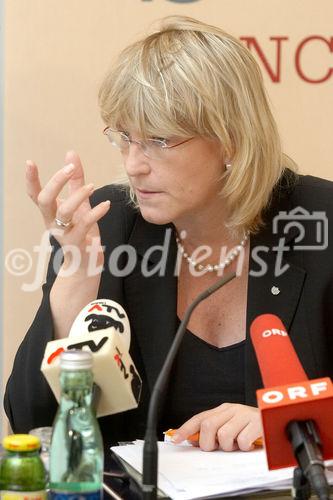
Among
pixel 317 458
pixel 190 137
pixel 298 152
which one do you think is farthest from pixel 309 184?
pixel 317 458

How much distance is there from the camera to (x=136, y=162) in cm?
173

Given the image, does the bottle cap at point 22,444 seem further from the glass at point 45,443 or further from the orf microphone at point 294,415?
the orf microphone at point 294,415

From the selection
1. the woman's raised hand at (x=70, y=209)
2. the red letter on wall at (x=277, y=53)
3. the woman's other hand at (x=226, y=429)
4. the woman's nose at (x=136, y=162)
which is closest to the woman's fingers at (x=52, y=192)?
the woman's raised hand at (x=70, y=209)

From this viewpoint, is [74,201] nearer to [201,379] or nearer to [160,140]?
[160,140]

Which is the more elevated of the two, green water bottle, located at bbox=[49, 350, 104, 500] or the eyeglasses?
the eyeglasses

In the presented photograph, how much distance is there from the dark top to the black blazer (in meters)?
0.04

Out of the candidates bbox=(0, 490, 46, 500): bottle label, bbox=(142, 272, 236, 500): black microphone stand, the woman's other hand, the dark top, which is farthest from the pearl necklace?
bbox=(0, 490, 46, 500): bottle label

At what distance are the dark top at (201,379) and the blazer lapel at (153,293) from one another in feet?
0.18

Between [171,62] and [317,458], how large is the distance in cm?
99

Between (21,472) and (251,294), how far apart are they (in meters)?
0.91

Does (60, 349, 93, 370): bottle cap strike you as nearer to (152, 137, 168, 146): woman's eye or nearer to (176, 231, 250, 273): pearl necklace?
A: (152, 137, 168, 146): woman's eye

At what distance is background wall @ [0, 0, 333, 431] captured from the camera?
247 cm

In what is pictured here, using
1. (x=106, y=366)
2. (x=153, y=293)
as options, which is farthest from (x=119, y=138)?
(x=106, y=366)

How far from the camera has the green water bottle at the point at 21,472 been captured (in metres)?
1.06
